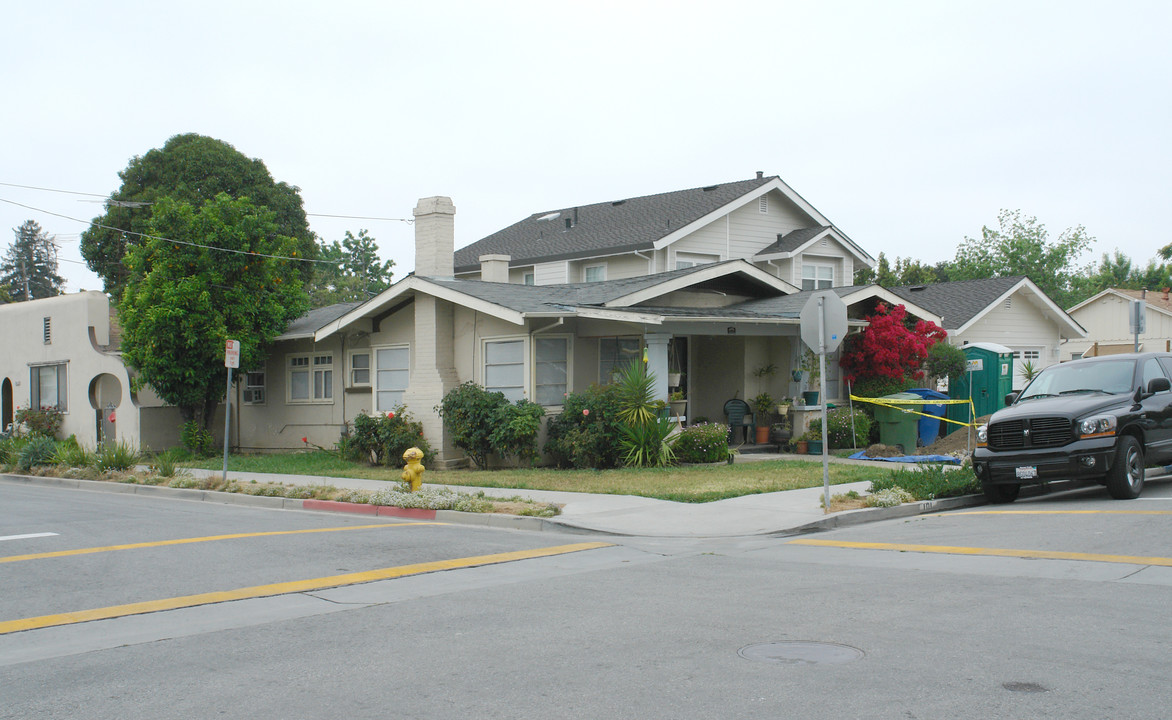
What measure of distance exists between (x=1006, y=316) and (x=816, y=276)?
18.0 feet

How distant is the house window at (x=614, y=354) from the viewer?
19953 millimetres

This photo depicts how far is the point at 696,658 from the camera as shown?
6.08 m

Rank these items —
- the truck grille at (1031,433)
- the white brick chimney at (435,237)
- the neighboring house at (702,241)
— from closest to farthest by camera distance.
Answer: the truck grille at (1031,433), the white brick chimney at (435,237), the neighboring house at (702,241)

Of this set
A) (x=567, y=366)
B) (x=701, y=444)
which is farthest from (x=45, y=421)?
(x=701, y=444)

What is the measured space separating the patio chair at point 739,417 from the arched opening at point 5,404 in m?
23.9

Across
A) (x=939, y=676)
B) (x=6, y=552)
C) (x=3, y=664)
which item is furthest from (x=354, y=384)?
(x=939, y=676)

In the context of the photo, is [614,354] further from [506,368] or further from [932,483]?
[932,483]

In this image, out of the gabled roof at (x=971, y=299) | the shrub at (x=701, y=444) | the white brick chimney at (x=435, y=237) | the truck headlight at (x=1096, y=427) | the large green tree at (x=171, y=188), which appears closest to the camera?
the truck headlight at (x=1096, y=427)

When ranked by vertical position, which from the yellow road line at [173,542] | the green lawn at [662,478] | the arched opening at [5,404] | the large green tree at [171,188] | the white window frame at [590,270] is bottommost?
the yellow road line at [173,542]

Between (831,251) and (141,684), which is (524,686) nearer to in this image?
(141,684)

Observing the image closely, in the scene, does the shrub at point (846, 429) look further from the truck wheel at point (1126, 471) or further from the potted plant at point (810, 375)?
the truck wheel at point (1126, 471)

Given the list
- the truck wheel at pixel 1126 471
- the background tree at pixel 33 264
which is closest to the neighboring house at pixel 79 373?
the truck wheel at pixel 1126 471

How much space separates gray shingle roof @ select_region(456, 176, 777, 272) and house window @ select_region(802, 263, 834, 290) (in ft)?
9.53

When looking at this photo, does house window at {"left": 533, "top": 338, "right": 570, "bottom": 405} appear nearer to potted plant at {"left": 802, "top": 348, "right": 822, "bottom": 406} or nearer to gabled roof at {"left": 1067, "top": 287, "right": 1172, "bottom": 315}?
potted plant at {"left": 802, "top": 348, "right": 822, "bottom": 406}
